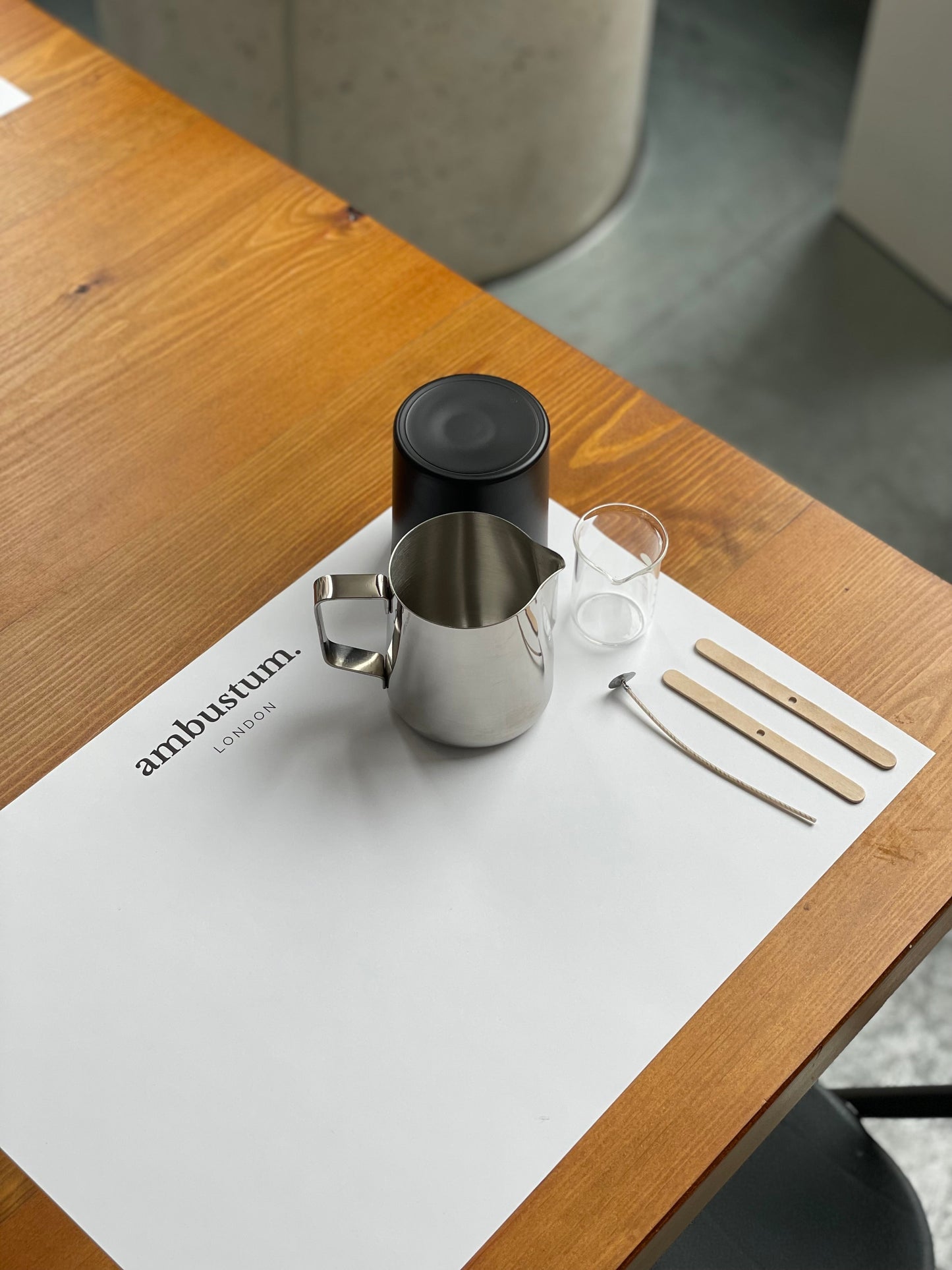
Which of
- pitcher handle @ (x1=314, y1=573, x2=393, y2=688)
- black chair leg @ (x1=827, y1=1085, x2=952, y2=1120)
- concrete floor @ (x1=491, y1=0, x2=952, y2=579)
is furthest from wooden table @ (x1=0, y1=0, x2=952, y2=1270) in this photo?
concrete floor @ (x1=491, y1=0, x2=952, y2=579)

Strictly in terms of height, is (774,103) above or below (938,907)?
below

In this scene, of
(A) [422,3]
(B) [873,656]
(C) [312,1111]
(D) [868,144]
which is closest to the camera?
(C) [312,1111]

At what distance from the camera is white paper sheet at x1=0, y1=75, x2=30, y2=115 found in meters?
1.15

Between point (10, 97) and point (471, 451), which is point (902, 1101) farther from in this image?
point (10, 97)

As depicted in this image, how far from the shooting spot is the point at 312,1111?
0.66 meters

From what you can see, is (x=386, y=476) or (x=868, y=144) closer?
(x=386, y=476)

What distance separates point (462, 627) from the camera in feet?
2.40

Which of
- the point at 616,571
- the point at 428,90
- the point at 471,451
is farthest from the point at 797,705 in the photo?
the point at 428,90

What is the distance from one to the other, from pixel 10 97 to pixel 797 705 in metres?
0.88

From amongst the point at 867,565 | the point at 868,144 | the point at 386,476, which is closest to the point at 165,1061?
the point at 386,476

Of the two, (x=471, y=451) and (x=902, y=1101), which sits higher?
(x=471, y=451)

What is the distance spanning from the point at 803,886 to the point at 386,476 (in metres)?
0.40

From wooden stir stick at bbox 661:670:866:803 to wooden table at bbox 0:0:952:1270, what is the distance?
36 mm

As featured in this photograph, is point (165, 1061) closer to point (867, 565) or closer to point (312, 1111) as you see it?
point (312, 1111)
